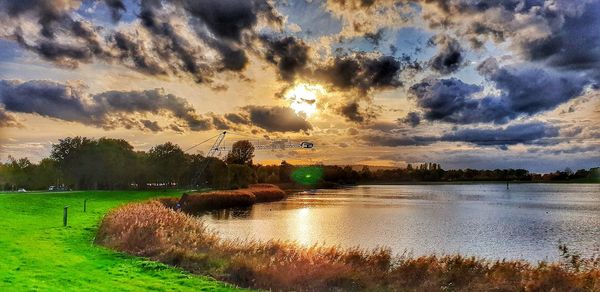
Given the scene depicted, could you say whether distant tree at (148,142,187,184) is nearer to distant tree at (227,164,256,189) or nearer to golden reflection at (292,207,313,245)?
distant tree at (227,164,256,189)

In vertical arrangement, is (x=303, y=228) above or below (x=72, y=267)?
below

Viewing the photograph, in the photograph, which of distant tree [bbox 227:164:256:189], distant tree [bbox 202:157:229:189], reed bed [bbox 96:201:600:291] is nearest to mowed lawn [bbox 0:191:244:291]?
reed bed [bbox 96:201:600:291]

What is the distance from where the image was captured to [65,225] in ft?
126

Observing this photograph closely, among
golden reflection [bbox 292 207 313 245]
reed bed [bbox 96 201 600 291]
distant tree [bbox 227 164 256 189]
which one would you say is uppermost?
distant tree [bbox 227 164 256 189]

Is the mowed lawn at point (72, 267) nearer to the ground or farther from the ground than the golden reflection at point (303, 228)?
farther from the ground

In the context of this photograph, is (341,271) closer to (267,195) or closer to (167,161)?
(267,195)

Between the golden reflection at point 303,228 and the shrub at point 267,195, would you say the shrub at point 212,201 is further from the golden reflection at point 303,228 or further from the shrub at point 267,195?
the golden reflection at point 303,228

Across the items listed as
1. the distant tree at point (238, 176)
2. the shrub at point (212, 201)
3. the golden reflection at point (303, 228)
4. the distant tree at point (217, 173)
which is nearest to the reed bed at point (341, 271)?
the golden reflection at point (303, 228)

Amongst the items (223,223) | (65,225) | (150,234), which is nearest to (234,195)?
(223,223)

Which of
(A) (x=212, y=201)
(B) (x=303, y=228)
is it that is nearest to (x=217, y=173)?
(A) (x=212, y=201)

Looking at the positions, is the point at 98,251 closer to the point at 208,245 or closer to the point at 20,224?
the point at 208,245

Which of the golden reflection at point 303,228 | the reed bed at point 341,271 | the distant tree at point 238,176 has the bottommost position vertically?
the golden reflection at point 303,228

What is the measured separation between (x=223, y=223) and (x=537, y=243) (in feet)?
119

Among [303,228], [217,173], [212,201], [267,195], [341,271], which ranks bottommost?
[303,228]
